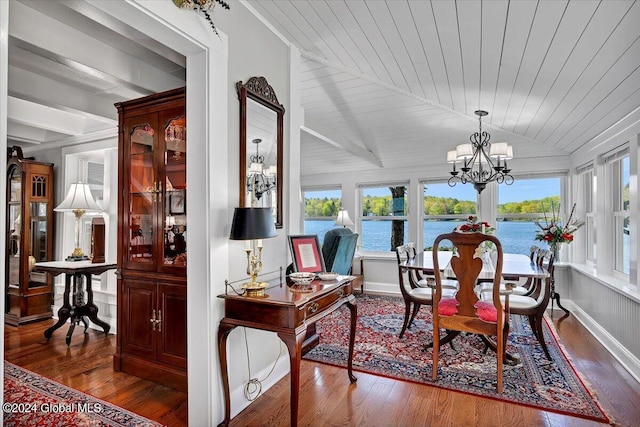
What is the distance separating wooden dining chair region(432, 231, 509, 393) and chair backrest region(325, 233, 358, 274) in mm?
1543

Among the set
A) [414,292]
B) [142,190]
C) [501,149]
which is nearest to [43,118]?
[142,190]

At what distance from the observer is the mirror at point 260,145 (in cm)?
238

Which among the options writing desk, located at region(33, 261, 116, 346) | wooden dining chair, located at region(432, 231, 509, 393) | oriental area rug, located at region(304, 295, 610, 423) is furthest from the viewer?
writing desk, located at region(33, 261, 116, 346)

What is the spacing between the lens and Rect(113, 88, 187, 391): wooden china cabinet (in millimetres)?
2664

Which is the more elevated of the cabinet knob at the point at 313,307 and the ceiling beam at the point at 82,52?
the ceiling beam at the point at 82,52

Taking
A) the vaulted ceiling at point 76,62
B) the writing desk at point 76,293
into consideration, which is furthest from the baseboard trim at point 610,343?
the writing desk at point 76,293

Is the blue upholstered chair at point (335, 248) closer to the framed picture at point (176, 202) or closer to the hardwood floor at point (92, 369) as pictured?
the framed picture at point (176, 202)

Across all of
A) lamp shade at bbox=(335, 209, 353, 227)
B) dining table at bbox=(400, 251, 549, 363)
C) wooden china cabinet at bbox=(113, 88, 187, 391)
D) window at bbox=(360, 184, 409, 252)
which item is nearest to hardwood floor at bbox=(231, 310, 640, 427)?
dining table at bbox=(400, 251, 549, 363)

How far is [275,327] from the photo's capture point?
77.5 inches

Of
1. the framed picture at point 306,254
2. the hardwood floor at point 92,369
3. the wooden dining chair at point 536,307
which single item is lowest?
the hardwood floor at point 92,369

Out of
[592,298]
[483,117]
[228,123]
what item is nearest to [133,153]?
[228,123]

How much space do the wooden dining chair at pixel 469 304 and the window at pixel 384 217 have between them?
3356mm

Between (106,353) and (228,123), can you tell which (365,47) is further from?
(106,353)

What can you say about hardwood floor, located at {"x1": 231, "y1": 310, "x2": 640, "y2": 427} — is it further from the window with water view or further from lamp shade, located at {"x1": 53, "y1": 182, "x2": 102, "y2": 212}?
lamp shade, located at {"x1": 53, "y1": 182, "x2": 102, "y2": 212}
